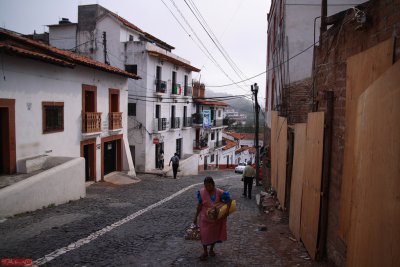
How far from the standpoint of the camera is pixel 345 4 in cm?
1233

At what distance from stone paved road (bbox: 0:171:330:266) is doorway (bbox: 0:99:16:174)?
2535 mm

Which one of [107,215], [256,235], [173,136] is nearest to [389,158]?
[256,235]

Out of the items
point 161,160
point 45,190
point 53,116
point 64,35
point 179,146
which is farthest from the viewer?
point 179,146

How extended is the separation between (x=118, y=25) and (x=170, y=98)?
7724 mm

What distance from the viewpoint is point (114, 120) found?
1895cm

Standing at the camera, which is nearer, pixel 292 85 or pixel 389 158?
pixel 389 158

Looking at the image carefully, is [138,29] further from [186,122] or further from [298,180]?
[298,180]

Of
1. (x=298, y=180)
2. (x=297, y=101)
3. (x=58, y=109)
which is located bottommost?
(x=298, y=180)

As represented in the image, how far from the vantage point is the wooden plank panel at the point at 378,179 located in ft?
8.75

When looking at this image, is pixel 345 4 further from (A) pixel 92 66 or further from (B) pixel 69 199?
(B) pixel 69 199

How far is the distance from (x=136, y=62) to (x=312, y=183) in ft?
73.8

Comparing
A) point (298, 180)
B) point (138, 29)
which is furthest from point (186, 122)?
point (298, 180)

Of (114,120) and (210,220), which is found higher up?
(114,120)

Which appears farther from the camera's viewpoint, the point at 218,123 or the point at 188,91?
the point at 218,123
